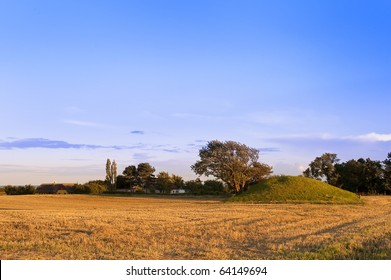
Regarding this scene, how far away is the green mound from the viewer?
62.1 meters

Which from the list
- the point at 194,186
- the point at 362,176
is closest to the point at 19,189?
the point at 194,186

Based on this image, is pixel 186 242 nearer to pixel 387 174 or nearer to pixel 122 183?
pixel 387 174

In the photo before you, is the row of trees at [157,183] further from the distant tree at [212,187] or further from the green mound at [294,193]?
the green mound at [294,193]

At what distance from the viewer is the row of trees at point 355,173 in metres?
97.4

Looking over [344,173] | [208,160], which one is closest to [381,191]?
[344,173]

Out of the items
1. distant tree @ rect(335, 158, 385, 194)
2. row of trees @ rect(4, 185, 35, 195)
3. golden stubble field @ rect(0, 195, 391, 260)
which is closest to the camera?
golden stubble field @ rect(0, 195, 391, 260)

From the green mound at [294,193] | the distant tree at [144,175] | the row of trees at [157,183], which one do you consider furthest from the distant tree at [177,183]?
the green mound at [294,193]

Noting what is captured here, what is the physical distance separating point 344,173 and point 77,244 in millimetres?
93975

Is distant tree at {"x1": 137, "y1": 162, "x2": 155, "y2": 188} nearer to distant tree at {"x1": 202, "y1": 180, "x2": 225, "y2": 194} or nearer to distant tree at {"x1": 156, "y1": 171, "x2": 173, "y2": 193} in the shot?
distant tree at {"x1": 156, "y1": 171, "x2": 173, "y2": 193}

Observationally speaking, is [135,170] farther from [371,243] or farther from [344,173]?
[371,243]

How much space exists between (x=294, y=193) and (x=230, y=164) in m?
22.0

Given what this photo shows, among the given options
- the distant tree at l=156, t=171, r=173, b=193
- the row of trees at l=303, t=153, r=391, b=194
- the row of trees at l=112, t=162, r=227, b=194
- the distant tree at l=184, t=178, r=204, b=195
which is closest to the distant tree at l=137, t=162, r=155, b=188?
the row of trees at l=112, t=162, r=227, b=194

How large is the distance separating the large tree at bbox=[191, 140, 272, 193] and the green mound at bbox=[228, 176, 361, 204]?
1290 centimetres
